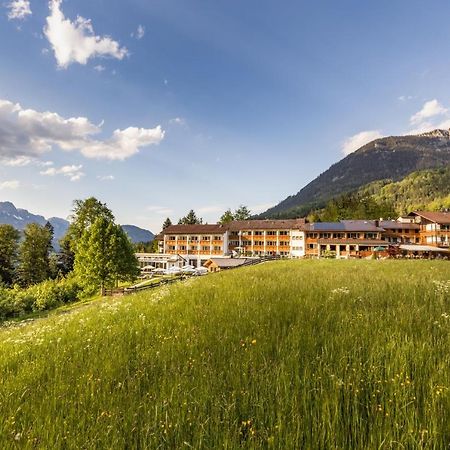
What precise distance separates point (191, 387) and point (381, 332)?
3.01m

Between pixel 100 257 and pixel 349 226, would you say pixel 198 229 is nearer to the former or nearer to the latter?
pixel 349 226

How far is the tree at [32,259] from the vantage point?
64688mm

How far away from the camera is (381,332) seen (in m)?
4.52

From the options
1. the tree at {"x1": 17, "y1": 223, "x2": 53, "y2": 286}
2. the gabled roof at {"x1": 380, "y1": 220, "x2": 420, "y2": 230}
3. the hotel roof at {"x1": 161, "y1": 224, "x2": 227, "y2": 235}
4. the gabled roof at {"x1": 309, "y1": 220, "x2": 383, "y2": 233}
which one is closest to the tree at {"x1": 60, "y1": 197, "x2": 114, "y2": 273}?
the tree at {"x1": 17, "y1": 223, "x2": 53, "y2": 286}

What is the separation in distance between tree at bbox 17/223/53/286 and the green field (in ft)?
232

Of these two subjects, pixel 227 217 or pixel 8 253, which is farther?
pixel 227 217

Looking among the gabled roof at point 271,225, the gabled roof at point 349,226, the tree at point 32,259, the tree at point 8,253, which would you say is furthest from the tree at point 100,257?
the gabled roof at point 349,226

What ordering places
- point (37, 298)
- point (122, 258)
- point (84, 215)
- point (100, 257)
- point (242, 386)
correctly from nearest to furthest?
point (242, 386) → point (37, 298) → point (100, 257) → point (122, 258) → point (84, 215)

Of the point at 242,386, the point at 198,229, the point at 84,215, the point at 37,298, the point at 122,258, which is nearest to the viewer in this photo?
the point at 242,386

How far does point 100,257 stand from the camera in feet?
124

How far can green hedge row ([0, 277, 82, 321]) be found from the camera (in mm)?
33191

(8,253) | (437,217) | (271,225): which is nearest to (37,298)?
(8,253)

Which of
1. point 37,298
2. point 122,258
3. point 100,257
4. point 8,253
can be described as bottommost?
point 37,298

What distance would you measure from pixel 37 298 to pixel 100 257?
29.4 ft
